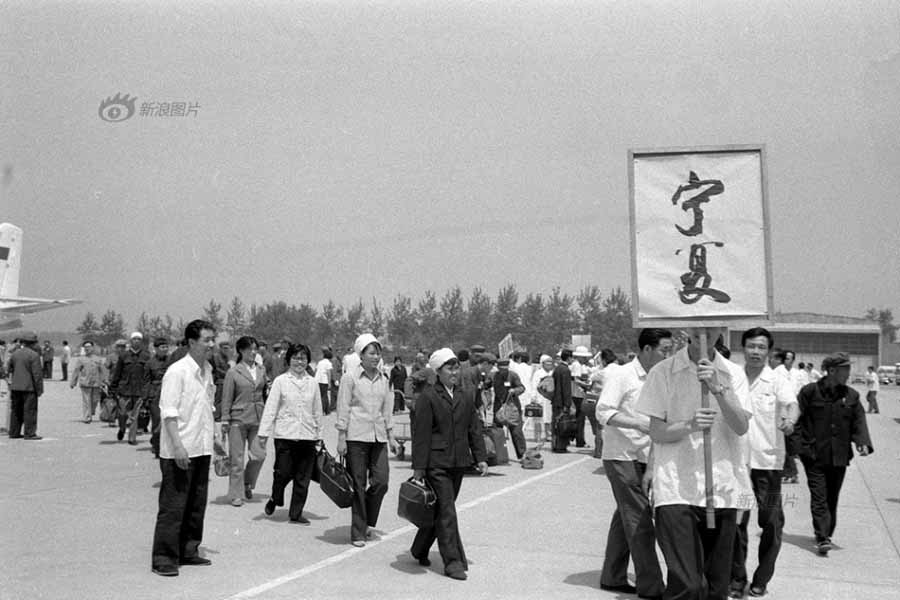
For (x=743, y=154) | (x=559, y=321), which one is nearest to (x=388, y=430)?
(x=743, y=154)

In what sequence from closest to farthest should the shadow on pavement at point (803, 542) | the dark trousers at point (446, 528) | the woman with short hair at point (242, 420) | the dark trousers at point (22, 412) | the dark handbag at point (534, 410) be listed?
the dark trousers at point (446, 528)
the shadow on pavement at point (803, 542)
the woman with short hair at point (242, 420)
the dark trousers at point (22, 412)
the dark handbag at point (534, 410)

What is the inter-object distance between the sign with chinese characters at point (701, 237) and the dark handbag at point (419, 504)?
2.39 m

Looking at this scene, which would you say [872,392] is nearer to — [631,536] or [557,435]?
[557,435]

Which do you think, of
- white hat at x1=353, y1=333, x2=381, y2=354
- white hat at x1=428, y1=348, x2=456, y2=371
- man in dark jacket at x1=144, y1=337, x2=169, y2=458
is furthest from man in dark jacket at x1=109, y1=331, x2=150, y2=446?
white hat at x1=428, y1=348, x2=456, y2=371

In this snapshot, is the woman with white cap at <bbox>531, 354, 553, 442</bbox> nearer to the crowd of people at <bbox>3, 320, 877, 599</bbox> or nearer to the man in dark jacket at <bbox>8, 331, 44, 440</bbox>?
the crowd of people at <bbox>3, 320, 877, 599</bbox>

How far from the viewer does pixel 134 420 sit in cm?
1511

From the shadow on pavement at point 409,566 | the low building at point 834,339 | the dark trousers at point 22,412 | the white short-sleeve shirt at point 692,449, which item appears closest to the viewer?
the white short-sleeve shirt at point 692,449

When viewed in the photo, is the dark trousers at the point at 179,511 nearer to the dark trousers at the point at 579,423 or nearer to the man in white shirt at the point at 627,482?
the man in white shirt at the point at 627,482

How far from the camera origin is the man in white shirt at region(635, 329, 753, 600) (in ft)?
16.4

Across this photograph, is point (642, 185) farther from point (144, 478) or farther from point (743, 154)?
point (144, 478)

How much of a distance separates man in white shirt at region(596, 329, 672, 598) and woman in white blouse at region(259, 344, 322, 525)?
3.52 meters

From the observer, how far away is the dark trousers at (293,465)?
887cm

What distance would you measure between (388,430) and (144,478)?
4.69m

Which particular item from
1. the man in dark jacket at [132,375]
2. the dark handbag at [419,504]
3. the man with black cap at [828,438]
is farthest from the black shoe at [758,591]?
the man in dark jacket at [132,375]
